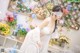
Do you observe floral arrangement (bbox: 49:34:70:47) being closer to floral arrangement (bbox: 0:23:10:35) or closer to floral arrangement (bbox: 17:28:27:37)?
floral arrangement (bbox: 17:28:27:37)

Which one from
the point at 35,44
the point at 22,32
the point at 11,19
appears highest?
the point at 11,19

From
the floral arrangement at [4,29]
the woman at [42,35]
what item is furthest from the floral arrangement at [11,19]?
the woman at [42,35]

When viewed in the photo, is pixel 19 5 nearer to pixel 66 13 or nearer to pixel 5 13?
pixel 5 13

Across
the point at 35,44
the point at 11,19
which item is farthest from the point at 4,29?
the point at 35,44

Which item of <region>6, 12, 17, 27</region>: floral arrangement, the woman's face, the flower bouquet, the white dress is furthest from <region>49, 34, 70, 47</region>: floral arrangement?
<region>6, 12, 17, 27</region>: floral arrangement

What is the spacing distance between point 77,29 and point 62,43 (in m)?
0.23

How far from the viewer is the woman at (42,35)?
2211 mm

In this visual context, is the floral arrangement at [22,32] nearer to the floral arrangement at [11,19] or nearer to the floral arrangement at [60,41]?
the floral arrangement at [11,19]

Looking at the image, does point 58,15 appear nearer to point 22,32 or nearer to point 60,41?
point 60,41

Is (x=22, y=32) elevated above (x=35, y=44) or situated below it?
above

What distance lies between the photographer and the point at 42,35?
87.7 inches

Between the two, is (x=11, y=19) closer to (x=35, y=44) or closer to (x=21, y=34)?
(x=21, y=34)

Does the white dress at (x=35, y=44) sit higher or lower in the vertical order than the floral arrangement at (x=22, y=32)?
lower

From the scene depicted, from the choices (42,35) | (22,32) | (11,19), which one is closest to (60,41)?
(42,35)
